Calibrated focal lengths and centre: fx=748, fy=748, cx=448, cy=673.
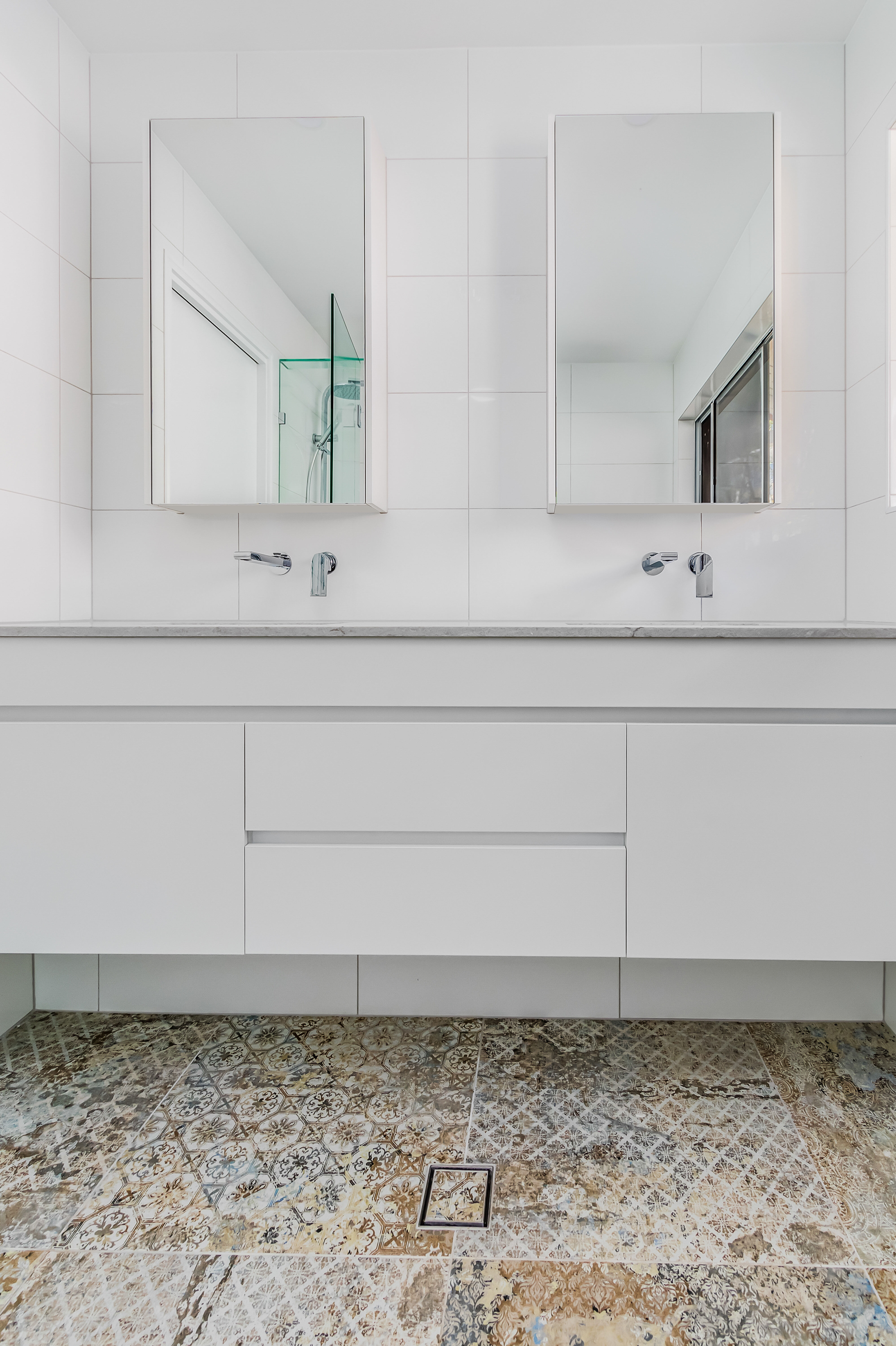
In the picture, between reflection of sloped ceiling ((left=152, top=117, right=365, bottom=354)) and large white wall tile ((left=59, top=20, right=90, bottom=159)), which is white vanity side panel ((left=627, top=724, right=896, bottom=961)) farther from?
large white wall tile ((left=59, top=20, right=90, bottom=159))

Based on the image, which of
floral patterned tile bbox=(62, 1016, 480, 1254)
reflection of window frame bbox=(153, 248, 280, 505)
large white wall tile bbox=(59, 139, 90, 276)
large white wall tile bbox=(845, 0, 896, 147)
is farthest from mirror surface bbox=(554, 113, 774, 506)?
floral patterned tile bbox=(62, 1016, 480, 1254)

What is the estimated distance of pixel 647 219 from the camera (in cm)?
163

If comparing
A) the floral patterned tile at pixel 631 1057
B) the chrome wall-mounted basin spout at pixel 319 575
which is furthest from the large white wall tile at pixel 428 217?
the floral patterned tile at pixel 631 1057

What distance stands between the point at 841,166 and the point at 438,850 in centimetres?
175

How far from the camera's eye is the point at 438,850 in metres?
1.16

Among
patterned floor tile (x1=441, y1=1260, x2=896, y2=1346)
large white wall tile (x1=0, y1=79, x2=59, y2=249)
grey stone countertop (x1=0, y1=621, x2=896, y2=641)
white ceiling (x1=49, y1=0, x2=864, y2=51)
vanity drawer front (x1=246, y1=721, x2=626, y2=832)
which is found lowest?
patterned floor tile (x1=441, y1=1260, x2=896, y2=1346)

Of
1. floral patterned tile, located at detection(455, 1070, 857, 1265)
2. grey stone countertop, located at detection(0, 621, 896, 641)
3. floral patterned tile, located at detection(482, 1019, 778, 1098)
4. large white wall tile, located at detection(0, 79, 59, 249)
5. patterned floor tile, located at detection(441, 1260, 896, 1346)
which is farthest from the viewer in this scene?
large white wall tile, located at detection(0, 79, 59, 249)

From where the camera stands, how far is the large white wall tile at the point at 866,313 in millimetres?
1547

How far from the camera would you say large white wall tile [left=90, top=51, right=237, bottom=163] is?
1.71m

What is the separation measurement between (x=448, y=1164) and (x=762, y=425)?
1.55 meters

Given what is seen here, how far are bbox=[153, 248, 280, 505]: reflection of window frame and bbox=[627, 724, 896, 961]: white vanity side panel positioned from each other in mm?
1015

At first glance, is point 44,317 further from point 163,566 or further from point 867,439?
point 867,439

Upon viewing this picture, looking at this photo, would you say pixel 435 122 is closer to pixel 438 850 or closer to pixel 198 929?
pixel 438 850

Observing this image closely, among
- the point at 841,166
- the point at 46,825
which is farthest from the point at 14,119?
the point at 841,166
